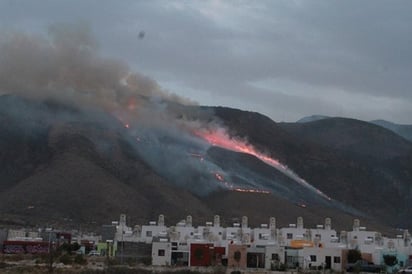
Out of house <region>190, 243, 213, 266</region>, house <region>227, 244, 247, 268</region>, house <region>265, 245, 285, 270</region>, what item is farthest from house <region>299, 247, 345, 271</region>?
house <region>190, 243, 213, 266</region>

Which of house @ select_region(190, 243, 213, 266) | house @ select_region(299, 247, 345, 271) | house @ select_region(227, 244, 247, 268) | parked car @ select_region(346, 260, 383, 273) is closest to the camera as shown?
parked car @ select_region(346, 260, 383, 273)

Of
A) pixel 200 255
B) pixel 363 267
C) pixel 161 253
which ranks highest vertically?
pixel 161 253

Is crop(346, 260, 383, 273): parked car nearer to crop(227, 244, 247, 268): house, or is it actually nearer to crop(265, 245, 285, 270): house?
crop(265, 245, 285, 270): house

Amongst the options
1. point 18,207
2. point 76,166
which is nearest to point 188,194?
point 76,166

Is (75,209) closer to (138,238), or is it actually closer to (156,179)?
(156,179)

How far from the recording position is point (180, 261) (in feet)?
318

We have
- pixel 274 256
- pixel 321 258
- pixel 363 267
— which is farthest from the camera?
pixel 274 256

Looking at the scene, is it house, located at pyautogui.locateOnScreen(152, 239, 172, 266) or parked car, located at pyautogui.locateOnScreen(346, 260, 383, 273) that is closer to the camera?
parked car, located at pyautogui.locateOnScreen(346, 260, 383, 273)

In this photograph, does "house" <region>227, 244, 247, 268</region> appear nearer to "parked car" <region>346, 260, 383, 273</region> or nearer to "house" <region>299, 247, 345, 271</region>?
"house" <region>299, 247, 345, 271</region>

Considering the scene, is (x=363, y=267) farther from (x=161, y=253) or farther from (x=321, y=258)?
(x=161, y=253)

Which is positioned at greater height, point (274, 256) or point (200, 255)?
point (274, 256)

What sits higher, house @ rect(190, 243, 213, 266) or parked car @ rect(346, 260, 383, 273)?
house @ rect(190, 243, 213, 266)

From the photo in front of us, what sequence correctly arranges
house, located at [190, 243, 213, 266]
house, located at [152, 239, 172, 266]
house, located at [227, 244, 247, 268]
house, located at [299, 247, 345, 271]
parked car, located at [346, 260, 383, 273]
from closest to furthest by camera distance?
parked car, located at [346, 260, 383, 273], house, located at [299, 247, 345, 271], house, located at [190, 243, 213, 266], house, located at [227, 244, 247, 268], house, located at [152, 239, 172, 266]

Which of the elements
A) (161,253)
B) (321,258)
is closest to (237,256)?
(161,253)
